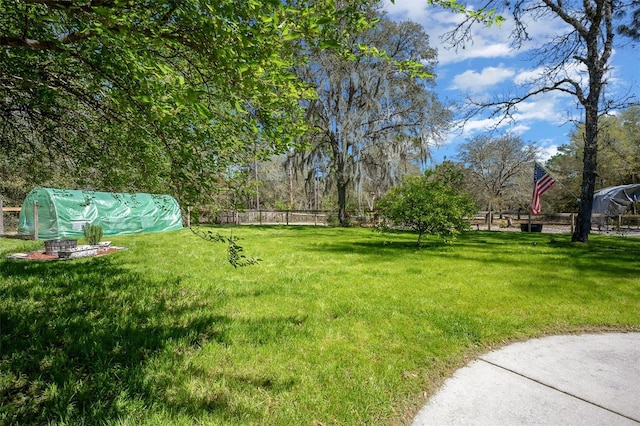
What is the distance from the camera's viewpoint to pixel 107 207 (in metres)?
Answer: 15.0

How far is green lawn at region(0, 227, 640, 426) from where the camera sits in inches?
87.7

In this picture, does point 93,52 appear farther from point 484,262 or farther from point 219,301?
point 484,262

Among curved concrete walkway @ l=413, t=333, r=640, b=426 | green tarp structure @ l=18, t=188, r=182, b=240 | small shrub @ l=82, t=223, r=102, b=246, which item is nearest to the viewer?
curved concrete walkway @ l=413, t=333, r=640, b=426

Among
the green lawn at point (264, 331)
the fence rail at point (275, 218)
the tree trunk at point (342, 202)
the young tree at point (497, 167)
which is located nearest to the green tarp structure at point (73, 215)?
the green lawn at point (264, 331)

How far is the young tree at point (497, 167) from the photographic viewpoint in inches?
1385

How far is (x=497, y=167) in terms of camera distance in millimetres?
36531

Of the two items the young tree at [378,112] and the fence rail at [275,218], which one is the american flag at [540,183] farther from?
the fence rail at [275,218]

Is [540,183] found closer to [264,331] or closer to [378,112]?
[378,112]

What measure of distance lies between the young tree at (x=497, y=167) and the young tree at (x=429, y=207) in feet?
93.6

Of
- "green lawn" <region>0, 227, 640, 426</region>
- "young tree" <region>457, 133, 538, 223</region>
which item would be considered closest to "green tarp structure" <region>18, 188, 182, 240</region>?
"green lawn" <region>0, 227, 640, 426</region>

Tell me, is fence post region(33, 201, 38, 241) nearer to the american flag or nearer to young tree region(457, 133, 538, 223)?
the american flag

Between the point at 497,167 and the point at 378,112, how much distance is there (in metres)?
24.8

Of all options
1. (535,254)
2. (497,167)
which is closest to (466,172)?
(497,167)

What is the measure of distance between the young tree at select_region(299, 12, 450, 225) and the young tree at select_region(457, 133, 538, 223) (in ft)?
66.6
